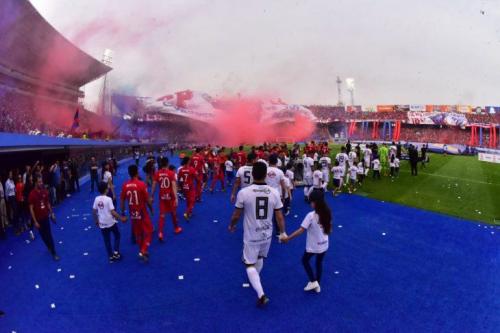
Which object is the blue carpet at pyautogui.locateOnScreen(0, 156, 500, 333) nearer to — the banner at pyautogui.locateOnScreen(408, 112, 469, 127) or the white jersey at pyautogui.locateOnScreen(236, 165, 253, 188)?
the white jersey at pyautogui.locateOnScreen(236, 165, 253, 188)

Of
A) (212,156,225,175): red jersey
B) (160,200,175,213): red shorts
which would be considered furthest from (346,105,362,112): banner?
(160,200,175,213): red shorts

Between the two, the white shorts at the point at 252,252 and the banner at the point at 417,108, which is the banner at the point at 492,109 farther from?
the white shorts at the point at 252,252

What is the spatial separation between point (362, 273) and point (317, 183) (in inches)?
196

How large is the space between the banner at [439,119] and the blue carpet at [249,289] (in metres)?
59.0

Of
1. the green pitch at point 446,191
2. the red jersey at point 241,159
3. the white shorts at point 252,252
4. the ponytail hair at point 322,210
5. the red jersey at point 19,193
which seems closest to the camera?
the white shorts at point 252,252

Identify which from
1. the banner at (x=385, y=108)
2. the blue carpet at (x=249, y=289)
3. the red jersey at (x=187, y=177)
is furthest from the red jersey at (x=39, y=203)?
the banner at (x=385, y=108)

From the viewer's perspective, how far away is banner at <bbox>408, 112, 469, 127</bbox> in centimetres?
5922

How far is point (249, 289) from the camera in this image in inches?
230

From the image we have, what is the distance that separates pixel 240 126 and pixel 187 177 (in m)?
38.2

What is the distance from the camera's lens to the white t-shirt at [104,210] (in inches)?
269

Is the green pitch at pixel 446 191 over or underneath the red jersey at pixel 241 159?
underneath

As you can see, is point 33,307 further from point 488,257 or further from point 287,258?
point 488,257

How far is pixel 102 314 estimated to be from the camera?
5129 mm

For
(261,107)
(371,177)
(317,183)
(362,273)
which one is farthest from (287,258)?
(261,107)
